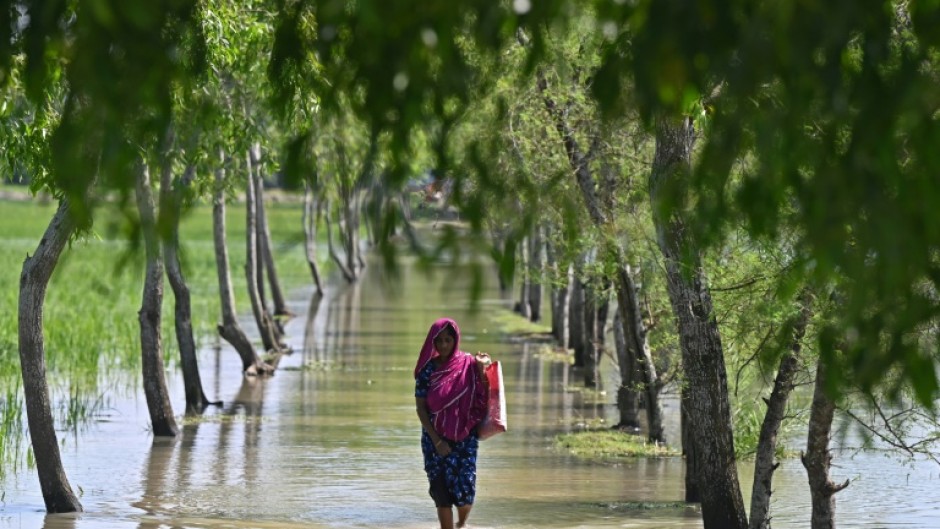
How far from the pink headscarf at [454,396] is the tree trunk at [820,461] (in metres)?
2.48

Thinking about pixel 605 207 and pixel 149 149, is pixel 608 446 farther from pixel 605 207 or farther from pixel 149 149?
pixel 149 149

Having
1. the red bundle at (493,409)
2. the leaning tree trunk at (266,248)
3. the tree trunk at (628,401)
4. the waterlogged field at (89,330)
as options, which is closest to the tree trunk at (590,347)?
the tree trunk at (628,401)

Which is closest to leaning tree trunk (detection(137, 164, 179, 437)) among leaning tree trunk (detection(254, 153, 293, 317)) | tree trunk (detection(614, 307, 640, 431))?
tree trunk (detection(614, 307, 640, 431))

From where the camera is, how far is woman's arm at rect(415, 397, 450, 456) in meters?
12.6

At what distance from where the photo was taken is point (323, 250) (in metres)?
80.8

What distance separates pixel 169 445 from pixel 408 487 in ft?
12.6

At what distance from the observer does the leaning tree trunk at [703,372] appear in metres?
11.9

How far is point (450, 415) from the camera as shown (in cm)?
1264

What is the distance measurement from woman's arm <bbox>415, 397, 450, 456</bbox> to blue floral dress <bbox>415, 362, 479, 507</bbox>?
0.04 metres

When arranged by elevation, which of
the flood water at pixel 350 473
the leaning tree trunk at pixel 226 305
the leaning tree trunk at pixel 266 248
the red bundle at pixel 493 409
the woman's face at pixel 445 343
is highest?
the leaning tree trunk at pixel 266 248

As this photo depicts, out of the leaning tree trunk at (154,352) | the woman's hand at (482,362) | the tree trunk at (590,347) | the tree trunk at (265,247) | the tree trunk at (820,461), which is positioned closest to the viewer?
the tree trunk at (820,461)

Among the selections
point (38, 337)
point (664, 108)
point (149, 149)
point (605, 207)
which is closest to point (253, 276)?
point (605, 207)

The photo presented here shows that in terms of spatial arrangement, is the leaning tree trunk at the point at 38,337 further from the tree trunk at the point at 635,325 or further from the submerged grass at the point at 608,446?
the submerged grass at the point at 608,446

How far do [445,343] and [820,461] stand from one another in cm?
288
